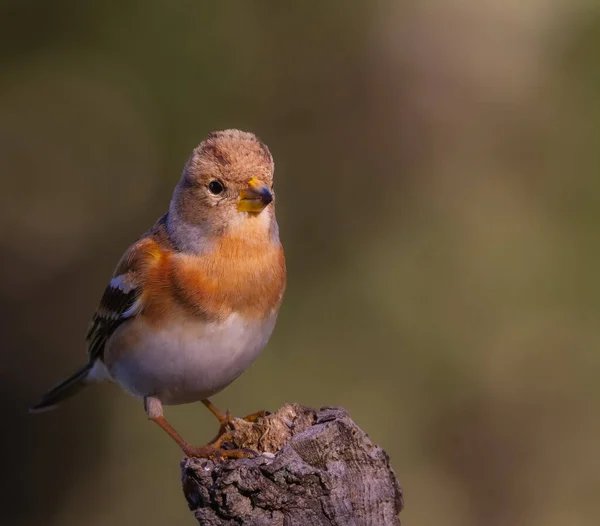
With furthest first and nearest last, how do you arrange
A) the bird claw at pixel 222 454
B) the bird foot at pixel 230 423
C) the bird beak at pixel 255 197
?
the bird beak at pixel 255 197 → the bird foot at pixel 230 423 → the bird claw at pixel 222 454

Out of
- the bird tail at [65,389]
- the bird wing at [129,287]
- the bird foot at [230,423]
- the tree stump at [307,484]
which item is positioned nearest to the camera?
the tree stump at [307,484]

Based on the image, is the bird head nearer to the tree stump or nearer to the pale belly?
the pale belly

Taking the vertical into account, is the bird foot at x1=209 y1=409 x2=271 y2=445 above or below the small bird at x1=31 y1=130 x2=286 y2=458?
below

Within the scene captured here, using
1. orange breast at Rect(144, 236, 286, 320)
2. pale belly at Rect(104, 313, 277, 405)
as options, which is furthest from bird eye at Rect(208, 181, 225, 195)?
pale belly at Rect(104, 313, 277, 405)

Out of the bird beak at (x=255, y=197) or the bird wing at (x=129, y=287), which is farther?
the bird wing at (x=129, y=287)

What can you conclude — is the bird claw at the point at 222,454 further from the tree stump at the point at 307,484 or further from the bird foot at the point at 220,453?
the tree stump at the point at 307,484

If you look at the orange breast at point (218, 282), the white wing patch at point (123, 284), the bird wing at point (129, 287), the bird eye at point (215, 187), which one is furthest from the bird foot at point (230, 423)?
the bird eye at point (215, 187)

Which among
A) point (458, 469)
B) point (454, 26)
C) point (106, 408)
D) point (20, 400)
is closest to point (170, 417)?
point (106, 408)
